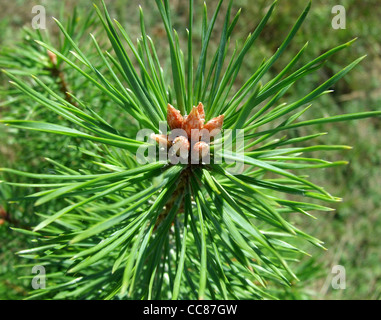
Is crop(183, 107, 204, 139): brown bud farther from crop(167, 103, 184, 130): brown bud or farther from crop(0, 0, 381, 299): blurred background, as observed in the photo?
crop(0, 0, 381, 299): blurred background

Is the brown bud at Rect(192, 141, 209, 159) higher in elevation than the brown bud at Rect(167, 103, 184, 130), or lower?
lower

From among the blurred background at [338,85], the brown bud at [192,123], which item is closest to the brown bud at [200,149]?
the brown bud at [192,123]

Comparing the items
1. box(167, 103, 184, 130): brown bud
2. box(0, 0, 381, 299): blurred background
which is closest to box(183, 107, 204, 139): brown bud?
box(167, 103, 184, 130): brown bud

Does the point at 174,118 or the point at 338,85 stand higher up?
the point at 338,85

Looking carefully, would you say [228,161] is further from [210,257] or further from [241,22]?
[241,22]

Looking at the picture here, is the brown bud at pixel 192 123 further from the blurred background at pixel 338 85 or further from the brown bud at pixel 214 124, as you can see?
the blurred background at pixel 338 85

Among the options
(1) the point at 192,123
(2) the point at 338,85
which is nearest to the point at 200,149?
(1) the point at 192,123

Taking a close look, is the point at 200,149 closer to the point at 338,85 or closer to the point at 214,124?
the point at 214,124

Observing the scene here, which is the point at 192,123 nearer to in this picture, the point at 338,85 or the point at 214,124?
the point at 214,124

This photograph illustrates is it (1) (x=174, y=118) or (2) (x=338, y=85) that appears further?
(2) (x=338, y=85)

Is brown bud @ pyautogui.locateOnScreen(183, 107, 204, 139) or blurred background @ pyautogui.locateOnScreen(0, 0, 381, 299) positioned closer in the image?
brown bud @ pyautogui.locateOnScreen(183, 107, 204, 139)

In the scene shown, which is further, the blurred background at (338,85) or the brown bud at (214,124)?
the blurred background at (338,85)

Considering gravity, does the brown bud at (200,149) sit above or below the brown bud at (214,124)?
below
